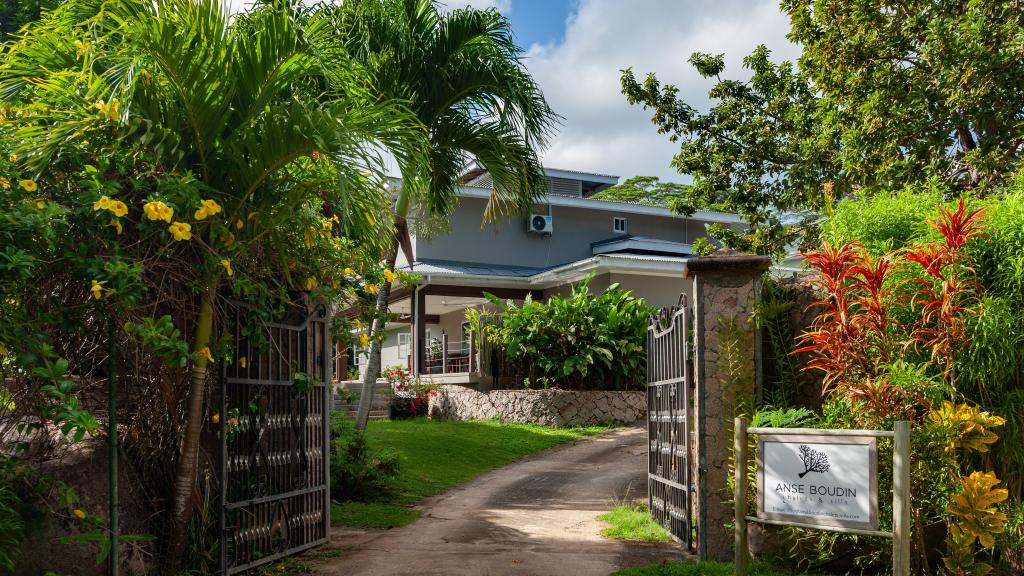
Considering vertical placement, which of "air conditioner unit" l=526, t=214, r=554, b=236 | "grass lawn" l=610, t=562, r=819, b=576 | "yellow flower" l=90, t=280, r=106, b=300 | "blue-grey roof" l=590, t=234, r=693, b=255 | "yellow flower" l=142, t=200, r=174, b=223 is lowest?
"grass lawn" l=610, t=562, r=819, b=576

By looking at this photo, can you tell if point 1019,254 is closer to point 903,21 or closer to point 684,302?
point 684,302

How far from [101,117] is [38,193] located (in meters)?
0.59

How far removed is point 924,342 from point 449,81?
7.36 meters

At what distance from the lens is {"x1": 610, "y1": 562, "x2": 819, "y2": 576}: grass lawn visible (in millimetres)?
6570

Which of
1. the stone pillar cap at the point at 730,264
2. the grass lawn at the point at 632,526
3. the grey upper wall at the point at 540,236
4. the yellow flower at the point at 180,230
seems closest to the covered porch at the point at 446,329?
the grey upper wall at the point at 540,236

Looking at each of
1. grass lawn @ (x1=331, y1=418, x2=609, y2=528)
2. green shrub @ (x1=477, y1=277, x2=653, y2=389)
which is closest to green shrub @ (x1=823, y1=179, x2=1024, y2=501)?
grass lawn @ (x1=331, y1=418, x2=609, y2=528)

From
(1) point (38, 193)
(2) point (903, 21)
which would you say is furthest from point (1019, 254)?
(2) point (903, 21)

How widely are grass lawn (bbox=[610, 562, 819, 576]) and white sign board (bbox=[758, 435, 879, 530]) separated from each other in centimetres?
92

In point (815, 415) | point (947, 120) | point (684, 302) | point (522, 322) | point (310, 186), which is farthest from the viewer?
point (522, 322)

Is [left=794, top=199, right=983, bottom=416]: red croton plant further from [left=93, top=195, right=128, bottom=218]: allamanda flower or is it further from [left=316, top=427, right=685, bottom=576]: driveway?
[left=93, top=195, right=128, bottom=218]: allamanda flower

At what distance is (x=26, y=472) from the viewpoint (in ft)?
17.1

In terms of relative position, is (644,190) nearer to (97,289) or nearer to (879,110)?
(879,110)

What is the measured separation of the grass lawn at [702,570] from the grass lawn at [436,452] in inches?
145

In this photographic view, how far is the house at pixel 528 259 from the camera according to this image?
23.1m
